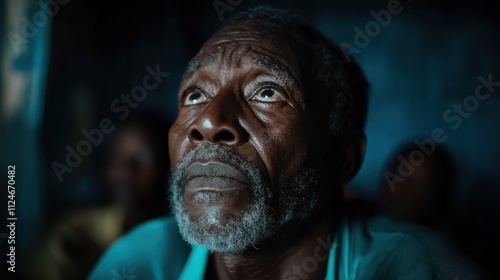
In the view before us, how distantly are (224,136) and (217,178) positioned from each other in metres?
0.08

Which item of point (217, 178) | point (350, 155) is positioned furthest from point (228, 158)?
point (350, 155)

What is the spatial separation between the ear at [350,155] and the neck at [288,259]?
0.44ft

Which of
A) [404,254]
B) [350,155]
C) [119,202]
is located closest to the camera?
[404,254]

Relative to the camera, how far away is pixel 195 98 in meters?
0.96

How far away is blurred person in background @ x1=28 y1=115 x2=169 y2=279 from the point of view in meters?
1.15

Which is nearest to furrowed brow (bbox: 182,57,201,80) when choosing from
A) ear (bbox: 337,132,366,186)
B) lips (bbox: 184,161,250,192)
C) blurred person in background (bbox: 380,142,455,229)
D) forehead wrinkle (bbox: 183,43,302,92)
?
forehead wrinkle (bbox: 183,43,302,92)

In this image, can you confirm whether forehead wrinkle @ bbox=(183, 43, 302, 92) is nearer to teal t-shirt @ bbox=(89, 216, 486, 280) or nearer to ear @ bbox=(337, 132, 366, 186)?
ear @ bbox=(337, 132, 366, 186)

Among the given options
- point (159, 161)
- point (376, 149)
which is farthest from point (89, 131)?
point (376, 149)

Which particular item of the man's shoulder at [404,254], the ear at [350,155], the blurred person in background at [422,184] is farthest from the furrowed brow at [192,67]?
the blurred person in background at [422,184]

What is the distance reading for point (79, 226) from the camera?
1201mm

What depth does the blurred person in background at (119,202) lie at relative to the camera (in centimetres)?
115

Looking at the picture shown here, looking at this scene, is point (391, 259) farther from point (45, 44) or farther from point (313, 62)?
point (45, 44)

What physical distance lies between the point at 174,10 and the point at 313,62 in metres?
0.49

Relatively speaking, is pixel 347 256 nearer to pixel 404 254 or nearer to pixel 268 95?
pixel 404 254
